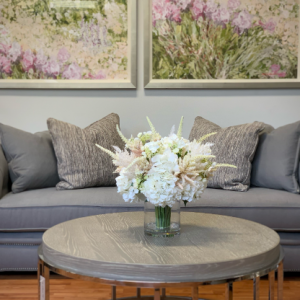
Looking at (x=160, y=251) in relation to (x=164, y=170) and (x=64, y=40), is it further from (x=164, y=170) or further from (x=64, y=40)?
(x=64, y=40)

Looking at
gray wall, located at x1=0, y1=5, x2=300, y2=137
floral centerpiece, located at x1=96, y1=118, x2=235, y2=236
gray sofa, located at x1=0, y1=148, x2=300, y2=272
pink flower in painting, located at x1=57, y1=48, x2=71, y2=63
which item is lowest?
gray sofa, located at x1=0, y1=148, x2=300, y2=272

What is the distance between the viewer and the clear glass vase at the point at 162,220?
148 cm

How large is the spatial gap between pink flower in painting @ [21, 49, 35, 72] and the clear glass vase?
220cm

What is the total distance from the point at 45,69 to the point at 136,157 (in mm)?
2096

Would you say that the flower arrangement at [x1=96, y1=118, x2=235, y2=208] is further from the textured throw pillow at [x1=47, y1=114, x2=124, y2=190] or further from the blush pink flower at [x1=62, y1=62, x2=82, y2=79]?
the blush pink flower at [x1=62, y1=62, x2=82, y2=79]

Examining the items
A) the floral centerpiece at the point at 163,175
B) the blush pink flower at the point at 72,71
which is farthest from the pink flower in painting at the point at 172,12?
the floral centerpiece at the point at 163,175

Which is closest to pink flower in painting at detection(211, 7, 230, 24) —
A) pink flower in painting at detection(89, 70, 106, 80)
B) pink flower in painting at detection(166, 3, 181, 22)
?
pink flower in painting at detection(166, 3, 181, 22)

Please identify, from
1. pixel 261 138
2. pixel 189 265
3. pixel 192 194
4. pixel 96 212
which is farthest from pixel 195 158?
pixel 261 138

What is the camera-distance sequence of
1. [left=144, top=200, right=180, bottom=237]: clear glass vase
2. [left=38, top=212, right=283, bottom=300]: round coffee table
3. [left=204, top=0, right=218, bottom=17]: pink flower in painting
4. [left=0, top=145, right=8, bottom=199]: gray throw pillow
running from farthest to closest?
[left=204, top=0, right=218, bottom=17]: pink flower in painting < [left=0, top=145, right=8, bottom=199]: gray throw pillow < [left=144, top=200, right=180, bottom=237]: clear glass vase < [left=38, top=212, right=283, bottom=300]: round coffee table

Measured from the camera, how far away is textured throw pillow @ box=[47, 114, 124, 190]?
8.62ft

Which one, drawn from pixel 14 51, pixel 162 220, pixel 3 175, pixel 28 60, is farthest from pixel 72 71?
pixel 162 220

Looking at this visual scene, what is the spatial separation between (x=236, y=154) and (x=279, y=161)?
0.28 metres

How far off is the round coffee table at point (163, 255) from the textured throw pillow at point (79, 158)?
103 cm

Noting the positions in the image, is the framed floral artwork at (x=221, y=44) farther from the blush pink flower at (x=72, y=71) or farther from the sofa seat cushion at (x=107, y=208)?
the sofa seat cushion at (x=107, y=208)
